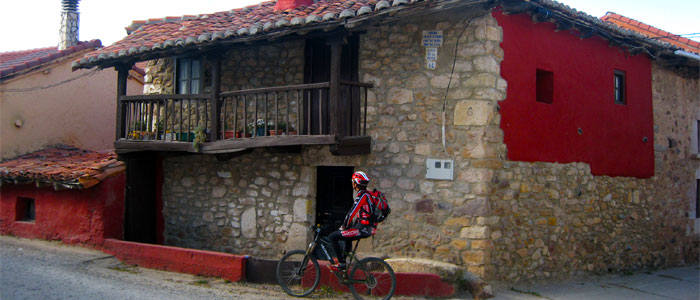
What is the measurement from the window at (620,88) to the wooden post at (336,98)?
18.5ft

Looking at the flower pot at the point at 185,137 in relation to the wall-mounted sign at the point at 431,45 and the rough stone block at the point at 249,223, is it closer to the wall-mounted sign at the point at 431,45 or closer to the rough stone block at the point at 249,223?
the rough stone block at the point at 249,223

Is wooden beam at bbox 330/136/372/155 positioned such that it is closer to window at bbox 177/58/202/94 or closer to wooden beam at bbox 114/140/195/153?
wooden beam at bbox 114/140/195/153

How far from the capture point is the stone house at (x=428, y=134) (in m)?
7.93

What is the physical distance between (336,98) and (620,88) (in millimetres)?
5914

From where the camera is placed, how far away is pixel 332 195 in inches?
375

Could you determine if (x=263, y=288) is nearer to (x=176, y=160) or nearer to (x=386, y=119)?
(x=386, y=119)

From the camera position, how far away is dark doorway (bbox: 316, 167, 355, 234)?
942cm

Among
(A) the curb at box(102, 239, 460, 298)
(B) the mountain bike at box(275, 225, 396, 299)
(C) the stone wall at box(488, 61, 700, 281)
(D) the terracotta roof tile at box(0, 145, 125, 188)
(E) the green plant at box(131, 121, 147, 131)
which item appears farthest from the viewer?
(D) the terracotta roof tile at box(0, 145, 125, 188)

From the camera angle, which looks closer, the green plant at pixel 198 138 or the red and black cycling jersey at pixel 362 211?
the red and black cycling jersey at pixel 362 211

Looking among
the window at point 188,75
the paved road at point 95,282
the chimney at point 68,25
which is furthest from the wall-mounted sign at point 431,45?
the chimney at point 68,25

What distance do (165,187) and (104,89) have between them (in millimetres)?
4876

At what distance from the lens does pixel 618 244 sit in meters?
9.84

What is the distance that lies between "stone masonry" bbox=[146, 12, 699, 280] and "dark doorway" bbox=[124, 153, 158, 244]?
727 mm

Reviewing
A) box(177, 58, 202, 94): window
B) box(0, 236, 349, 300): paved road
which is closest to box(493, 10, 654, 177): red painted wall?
box(0, 236, 349, 300): paved road
